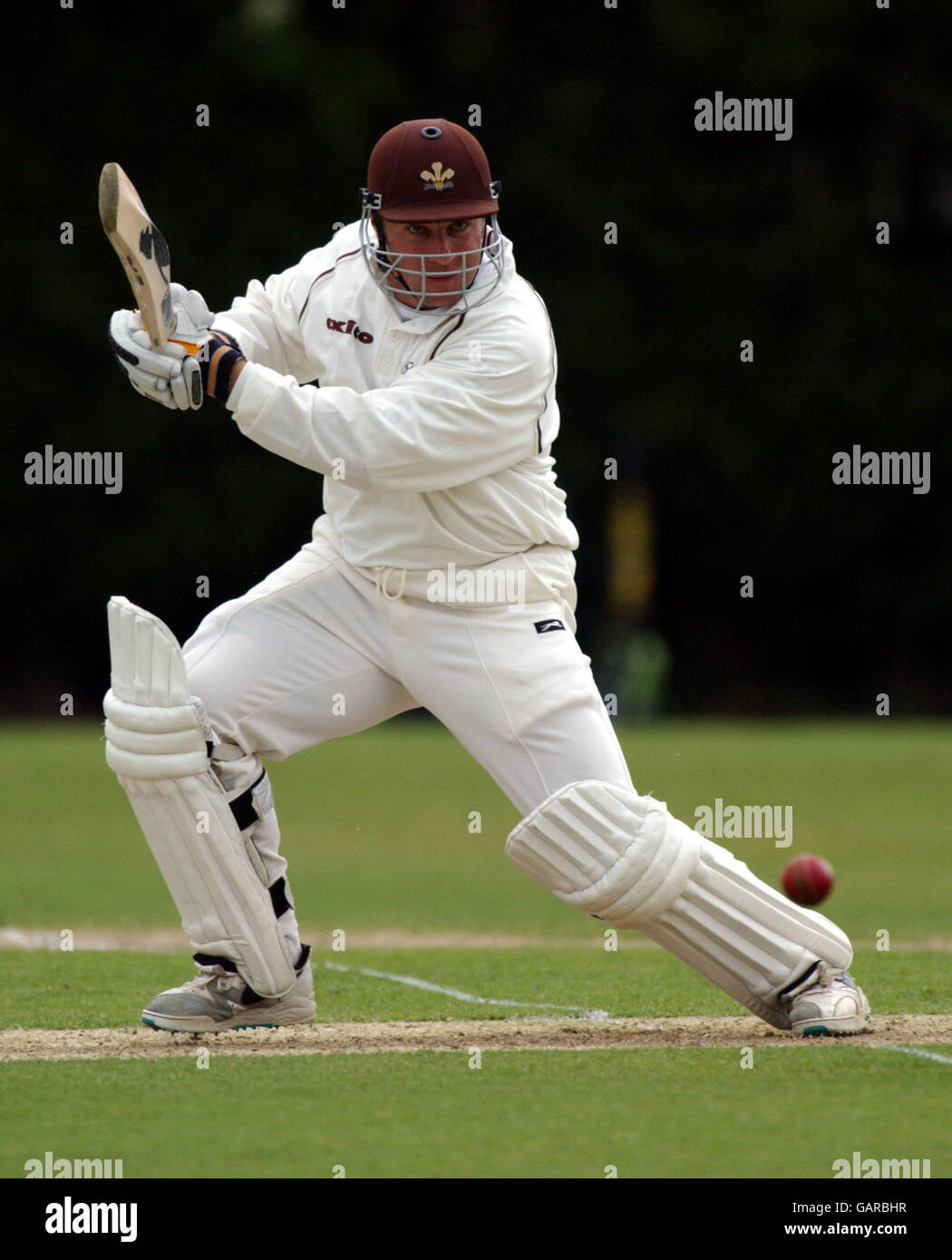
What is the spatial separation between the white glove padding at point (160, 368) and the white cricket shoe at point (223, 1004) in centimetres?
141

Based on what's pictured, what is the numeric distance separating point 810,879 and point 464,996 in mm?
1996

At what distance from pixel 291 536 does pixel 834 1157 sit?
1695 centimetres

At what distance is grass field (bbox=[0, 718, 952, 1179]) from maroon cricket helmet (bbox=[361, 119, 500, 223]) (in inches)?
80.0

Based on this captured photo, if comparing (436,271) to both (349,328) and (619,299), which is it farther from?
(619,299)

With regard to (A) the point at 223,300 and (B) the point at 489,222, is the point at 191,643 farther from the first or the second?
(A) the point at 223,300

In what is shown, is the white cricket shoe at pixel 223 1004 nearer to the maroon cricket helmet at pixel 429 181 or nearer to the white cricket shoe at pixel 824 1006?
the white cricket shoe at pixel 824 1006

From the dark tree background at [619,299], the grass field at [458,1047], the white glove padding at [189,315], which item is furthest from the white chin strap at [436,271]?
the dark tree background at [619,299]

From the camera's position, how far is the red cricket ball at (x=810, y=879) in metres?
7.23

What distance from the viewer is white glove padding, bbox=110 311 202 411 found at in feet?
15.4

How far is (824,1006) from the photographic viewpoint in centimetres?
480

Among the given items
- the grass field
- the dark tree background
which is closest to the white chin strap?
the grass field

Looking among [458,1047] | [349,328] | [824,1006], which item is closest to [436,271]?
[349,328]

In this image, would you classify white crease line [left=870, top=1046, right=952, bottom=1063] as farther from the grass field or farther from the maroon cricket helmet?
the maroon cricket helmet

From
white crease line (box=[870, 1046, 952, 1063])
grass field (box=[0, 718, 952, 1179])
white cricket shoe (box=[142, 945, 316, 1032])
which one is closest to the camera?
grass field (box=[0, 718, 952, 1179])
